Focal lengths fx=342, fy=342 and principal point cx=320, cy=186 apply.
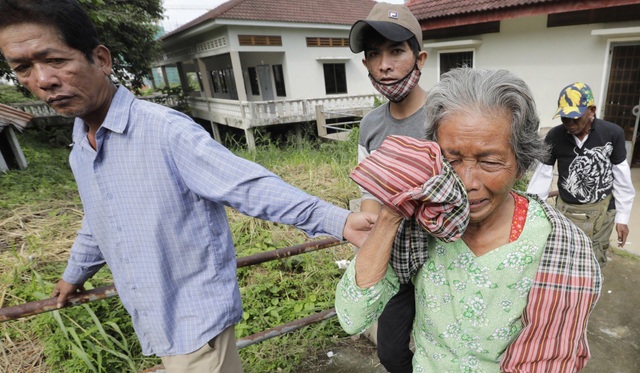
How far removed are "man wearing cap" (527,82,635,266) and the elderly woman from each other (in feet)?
5.93

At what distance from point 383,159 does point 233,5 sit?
14753mm

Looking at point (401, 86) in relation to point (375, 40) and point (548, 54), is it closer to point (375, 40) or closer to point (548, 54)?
point (375, 40)

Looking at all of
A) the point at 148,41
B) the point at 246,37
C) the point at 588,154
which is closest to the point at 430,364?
the point at 588,154

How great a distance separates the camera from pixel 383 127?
173cm

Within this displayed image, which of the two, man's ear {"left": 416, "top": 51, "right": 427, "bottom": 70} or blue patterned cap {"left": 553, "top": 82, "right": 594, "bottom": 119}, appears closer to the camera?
man's ear {"left": 416, "top": 51, "right": 427, "bottom": 70}

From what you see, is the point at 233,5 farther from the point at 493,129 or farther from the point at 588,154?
the point at 493,129

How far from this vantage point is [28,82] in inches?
44.8

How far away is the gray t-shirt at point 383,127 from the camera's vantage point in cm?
161

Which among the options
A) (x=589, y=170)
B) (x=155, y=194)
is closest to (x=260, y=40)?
(x=589, y=170)

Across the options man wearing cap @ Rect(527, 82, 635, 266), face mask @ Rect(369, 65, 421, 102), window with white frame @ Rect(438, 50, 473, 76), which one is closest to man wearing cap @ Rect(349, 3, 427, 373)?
face mask @ Rect(369, 65, 421, 102)

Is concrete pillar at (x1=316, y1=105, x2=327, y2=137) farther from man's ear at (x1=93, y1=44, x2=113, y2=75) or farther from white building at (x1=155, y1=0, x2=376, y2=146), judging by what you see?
man's ear at (x1=93, y1=44, x2=113, y2=75)

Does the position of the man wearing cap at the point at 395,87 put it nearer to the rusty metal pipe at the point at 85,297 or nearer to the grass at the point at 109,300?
the rusty metal pipe at the point at 85,297

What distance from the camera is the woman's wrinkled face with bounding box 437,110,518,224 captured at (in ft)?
3.03

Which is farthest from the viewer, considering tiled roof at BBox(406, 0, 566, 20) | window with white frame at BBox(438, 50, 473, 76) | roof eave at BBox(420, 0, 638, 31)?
window with white frame at BBox(438, 50, 473, 76)
